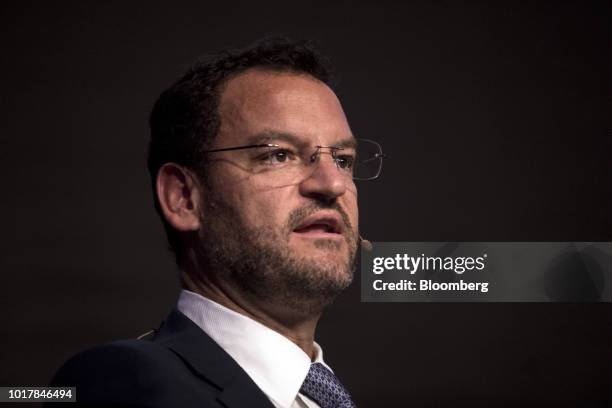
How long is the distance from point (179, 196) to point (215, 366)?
1.22 feet

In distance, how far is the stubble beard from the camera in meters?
1.41

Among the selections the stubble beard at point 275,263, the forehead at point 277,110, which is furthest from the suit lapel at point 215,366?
the forehead at point 277,110

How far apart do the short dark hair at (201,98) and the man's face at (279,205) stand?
4cm

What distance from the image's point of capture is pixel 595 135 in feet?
9.34

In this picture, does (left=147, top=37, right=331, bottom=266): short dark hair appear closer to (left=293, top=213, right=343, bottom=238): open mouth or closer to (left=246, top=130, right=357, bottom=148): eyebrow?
(left=246, top=130, right=357, bottom=148): eyebrow

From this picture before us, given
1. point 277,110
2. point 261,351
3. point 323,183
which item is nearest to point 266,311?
point 261,351

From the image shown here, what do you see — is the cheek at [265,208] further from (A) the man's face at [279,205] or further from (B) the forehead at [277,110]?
(B) the forehead at [277,110]

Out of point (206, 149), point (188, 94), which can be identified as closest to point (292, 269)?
point (206, 149)

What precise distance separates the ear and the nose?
209 millimetres

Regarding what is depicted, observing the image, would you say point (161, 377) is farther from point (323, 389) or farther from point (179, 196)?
point (179, 196)

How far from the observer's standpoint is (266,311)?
1465 mm

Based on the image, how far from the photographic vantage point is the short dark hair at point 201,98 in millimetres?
1546

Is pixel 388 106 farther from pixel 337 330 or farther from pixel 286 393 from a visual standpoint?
pixel 286 393

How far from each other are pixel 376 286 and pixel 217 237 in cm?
132
